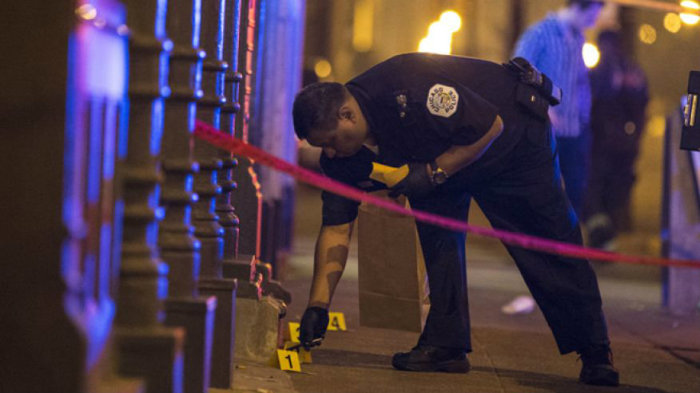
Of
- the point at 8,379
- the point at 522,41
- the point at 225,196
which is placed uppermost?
the point at 522,41

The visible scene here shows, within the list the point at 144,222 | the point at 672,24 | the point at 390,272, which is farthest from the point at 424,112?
the point at 672,24

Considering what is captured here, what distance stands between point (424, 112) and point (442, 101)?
0.28 ft

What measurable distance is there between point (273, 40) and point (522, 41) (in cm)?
209

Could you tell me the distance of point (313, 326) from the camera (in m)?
5.25

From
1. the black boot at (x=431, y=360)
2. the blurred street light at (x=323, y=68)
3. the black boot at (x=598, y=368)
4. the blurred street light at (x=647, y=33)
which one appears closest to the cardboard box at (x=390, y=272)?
the black boot at (x=431, y=360)

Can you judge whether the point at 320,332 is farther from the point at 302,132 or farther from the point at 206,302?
the point at 206,302

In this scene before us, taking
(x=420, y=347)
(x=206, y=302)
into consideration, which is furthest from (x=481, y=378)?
(x=206, y=302)

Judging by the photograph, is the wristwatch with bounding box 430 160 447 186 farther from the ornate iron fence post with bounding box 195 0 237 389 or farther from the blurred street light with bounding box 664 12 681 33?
the blurred street light with bounding box 664 12 681 33

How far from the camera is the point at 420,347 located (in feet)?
18.3

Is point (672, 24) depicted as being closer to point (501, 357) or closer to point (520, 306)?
point (520, 306)

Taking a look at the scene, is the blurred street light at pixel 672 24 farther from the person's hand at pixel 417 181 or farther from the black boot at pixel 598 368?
the person's hand at pixel 417 181

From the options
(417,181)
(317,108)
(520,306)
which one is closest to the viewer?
(317,108)

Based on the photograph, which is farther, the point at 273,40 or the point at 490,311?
the point at 273,40

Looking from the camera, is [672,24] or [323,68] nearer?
[672,24]
